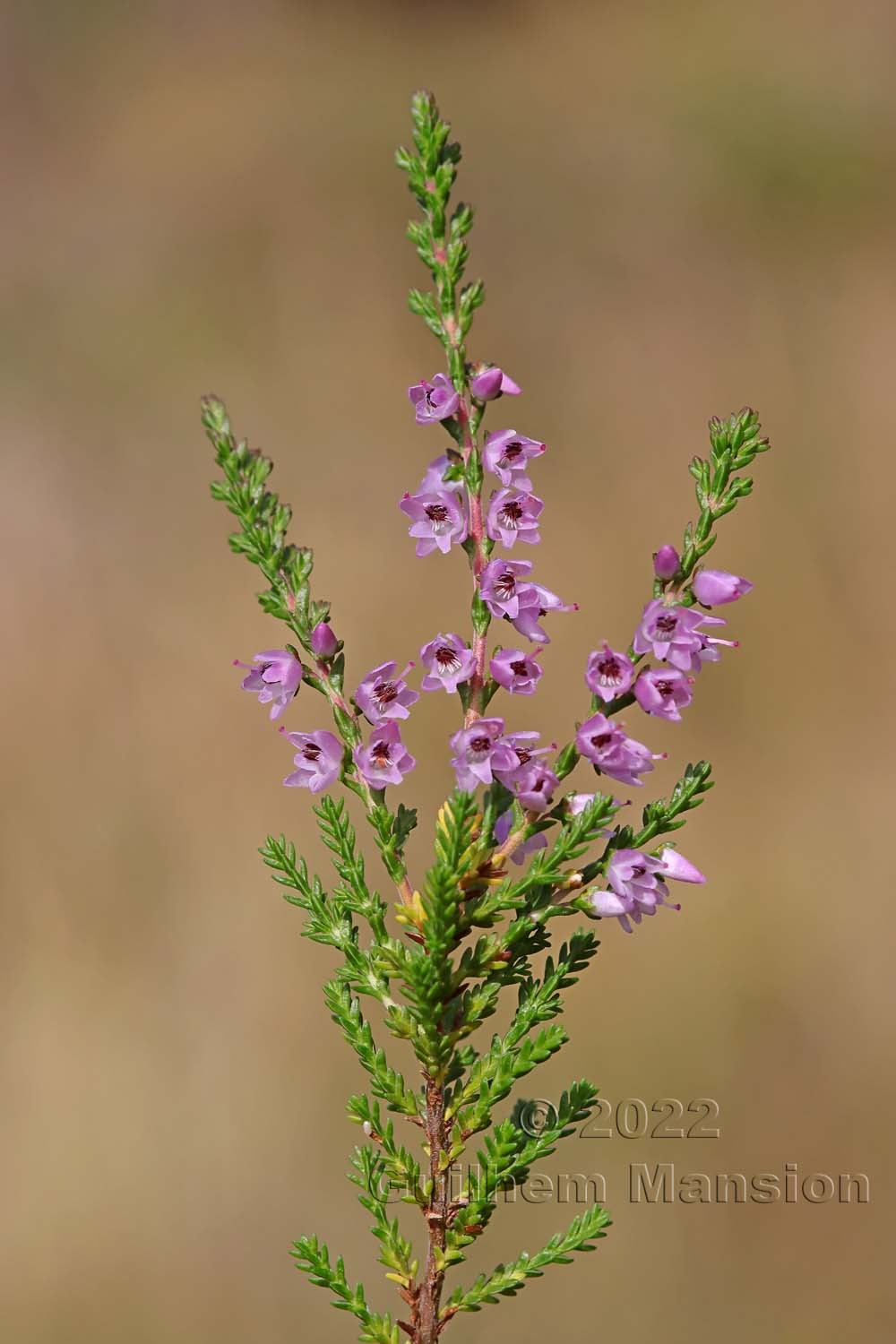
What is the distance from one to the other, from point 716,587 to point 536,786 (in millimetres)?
234

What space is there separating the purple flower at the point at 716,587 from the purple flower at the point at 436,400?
26cm

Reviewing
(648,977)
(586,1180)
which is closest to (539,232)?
(648,977)

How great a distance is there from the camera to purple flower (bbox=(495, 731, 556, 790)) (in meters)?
0.90

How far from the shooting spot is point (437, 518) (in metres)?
0.98

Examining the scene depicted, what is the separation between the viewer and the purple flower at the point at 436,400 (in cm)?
95

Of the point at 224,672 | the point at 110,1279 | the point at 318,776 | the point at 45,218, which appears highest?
the point at 45,218

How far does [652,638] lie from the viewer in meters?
0.91

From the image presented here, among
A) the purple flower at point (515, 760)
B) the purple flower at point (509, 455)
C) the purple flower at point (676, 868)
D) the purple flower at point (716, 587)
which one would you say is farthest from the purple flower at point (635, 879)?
the purple flower at point (509, 455)

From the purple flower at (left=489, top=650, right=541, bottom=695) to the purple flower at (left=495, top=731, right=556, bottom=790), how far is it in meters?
0.04

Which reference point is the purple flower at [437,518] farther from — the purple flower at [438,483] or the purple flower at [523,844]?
the purple flower at [523,844]

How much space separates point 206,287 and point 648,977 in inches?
110

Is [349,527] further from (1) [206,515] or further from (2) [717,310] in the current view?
(2) [717,310]

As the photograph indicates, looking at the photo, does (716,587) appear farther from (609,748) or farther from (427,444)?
(427,444)

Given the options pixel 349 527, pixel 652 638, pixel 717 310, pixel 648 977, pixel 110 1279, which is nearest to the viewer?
pixel 652 638
